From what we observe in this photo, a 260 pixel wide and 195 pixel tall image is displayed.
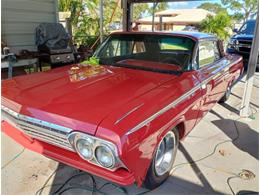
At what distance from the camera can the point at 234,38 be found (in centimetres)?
1026

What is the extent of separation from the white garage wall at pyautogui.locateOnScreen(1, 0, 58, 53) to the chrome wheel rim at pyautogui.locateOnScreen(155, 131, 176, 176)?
4580 millimetres

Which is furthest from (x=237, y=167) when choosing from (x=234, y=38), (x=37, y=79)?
(x=234, y=38)

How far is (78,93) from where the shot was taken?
2732mm

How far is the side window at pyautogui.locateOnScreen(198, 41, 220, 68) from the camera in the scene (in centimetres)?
384

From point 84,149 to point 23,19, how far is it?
5019 millimetres

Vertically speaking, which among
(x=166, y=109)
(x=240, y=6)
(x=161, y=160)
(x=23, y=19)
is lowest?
(x=161, y=160)

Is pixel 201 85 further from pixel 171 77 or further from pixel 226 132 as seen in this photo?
pixel 226 132

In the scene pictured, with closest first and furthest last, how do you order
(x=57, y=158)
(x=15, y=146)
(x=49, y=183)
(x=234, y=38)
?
1. (x=57, y=158)
2. (x=49, y=183)
3. (x=15, y=146)
4. (x=234, y=38)

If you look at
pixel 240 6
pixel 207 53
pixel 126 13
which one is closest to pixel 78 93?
pixel 207 53

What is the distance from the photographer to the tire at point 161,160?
106 inches

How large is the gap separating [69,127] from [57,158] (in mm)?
410

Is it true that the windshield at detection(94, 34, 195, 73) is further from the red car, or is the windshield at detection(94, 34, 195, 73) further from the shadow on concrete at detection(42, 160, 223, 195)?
the shadow on concrete at detection(42, 160, 223, 195)

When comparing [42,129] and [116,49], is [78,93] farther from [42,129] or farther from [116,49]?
[116,49]

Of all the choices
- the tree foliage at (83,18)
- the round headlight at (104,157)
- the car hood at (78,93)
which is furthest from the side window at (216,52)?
the tree foliage at (83,18)
